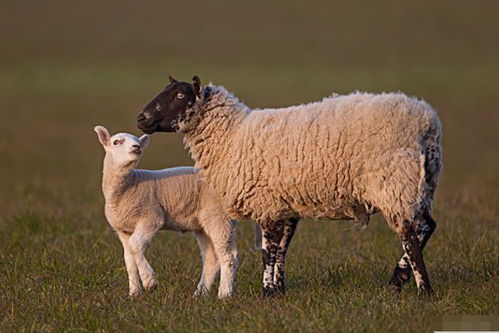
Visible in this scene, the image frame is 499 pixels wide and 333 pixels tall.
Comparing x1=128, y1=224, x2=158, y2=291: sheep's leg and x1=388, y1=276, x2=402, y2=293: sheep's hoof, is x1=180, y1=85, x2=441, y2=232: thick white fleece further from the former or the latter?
x1=128, y1=224, x2=158, y2=291: sheep's leg

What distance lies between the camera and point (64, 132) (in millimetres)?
29859

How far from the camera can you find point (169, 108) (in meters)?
8.82

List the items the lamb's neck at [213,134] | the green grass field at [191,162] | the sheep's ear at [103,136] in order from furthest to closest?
the lamb's neck at [213,134], the sheep's ear at [103,136], the green grass field at [191,162]

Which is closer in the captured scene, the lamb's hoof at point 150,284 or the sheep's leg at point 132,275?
the lamb's hoof at point 150,284

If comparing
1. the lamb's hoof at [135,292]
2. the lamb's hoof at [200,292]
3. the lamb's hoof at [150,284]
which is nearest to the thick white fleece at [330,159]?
the lamb's hoof at [200,292]

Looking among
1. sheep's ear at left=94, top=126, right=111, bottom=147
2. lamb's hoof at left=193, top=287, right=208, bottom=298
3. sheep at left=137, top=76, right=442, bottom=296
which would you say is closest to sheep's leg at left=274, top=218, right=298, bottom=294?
sheep at left=137, top=76, right=442, bottom=296

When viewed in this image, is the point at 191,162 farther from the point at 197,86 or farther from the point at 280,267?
the point at 280,267

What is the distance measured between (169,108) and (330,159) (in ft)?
5.41

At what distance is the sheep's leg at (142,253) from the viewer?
8.27m

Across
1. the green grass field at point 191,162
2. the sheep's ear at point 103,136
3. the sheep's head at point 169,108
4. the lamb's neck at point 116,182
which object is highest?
the sheep's head at point 169,108

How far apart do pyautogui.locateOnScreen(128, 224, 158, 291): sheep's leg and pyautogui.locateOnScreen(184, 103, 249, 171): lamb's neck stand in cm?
95

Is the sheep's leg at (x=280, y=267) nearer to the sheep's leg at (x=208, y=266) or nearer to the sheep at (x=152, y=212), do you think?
the sheep at (x=152, y=212)

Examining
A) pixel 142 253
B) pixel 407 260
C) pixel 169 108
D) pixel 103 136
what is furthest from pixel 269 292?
pixel 103 136

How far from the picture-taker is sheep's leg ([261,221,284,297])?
8.42m
